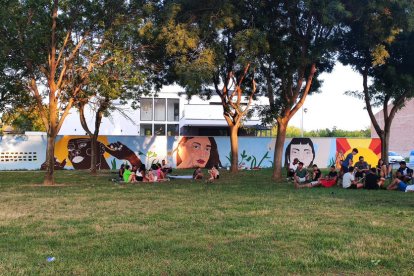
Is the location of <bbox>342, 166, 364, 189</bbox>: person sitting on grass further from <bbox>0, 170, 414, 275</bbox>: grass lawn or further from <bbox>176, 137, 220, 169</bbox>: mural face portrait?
<bbox>176, 137, 220, 169</bbox>: mural face portrait

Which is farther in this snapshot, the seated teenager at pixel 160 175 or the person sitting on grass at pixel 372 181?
the seated teenager at pixel 160 175

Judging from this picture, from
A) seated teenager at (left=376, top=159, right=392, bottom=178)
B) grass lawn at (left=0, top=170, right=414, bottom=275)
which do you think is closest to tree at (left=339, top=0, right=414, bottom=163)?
seated teenager at (left=376, top=159, right=392, bottom=178)

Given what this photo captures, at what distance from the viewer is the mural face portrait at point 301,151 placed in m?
33.2

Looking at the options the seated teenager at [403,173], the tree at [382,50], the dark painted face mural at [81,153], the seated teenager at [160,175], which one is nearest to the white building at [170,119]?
the dark painted face mural at [81,153]

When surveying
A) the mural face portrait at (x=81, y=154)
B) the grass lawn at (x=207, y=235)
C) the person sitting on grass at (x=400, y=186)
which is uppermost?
the mural face portrait at (x=81, y=154)

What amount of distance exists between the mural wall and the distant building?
82.5ft

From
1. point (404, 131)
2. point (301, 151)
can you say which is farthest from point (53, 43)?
point (404, 131)

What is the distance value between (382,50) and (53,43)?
11902mm

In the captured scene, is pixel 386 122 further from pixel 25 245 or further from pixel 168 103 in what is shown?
pixel 168 103

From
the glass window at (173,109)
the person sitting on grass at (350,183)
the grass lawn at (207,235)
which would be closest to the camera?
the grass lawn at (207,235)

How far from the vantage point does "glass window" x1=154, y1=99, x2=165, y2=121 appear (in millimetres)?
51719

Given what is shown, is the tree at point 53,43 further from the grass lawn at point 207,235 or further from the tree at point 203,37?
the grass lawn at point 207,235

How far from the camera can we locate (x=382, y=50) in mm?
17031

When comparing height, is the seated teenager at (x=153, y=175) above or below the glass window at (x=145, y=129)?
below
